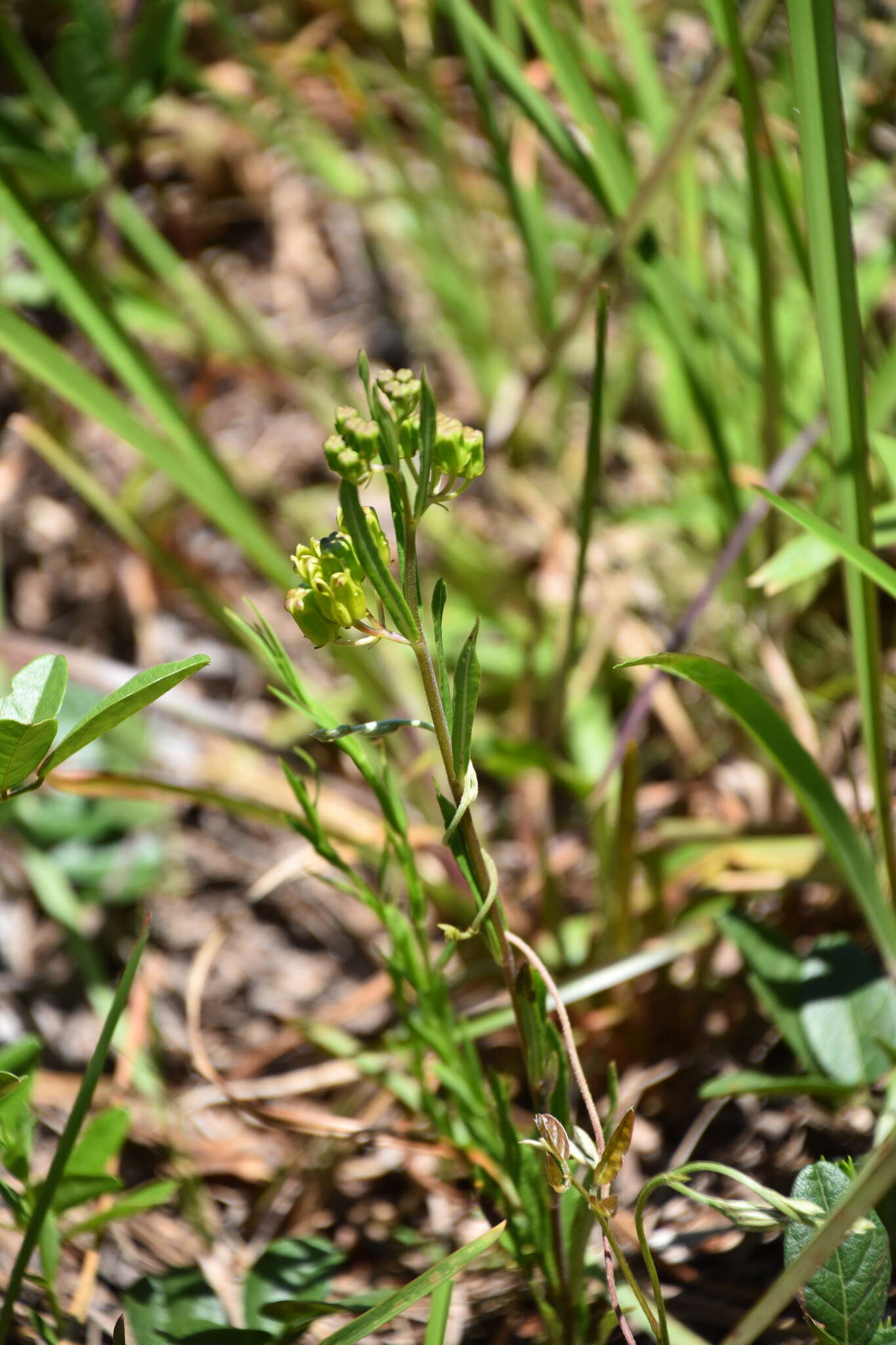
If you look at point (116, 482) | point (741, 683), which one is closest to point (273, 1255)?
point (741, 683)

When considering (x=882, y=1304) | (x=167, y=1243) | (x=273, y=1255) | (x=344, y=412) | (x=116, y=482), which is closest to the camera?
(x=344, y=412)

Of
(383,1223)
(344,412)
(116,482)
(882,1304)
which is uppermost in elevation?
(344,412)

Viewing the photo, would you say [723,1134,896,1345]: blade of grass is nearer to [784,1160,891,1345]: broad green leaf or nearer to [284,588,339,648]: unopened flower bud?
[784,1160,891,1345]: broad green leaf

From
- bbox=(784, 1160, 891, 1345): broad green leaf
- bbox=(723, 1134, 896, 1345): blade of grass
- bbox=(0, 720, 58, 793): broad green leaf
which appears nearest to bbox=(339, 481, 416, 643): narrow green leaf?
bbox=(0, 720, 58, 793): broad green leaf

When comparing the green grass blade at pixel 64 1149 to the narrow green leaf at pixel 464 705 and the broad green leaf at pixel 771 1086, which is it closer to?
the narrow green leaf at pixel 464 705

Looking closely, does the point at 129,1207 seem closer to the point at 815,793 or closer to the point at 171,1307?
the point at 171,1307

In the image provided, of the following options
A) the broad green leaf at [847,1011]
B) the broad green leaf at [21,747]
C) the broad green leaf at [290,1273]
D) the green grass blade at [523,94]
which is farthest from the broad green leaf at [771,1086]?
the green grass blade at [523,94]

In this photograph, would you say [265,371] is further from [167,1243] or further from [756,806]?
[167,1243]
